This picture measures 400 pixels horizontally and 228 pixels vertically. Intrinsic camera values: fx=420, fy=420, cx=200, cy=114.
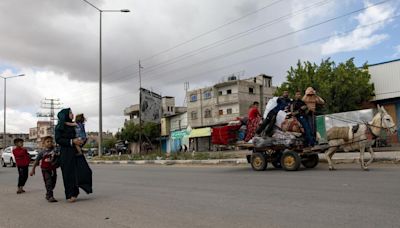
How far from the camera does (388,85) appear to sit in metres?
34.9

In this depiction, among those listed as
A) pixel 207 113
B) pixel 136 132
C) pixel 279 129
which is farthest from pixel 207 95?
pixel 279 129

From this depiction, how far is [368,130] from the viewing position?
13.0 m

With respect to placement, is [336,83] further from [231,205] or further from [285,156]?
[231,205]

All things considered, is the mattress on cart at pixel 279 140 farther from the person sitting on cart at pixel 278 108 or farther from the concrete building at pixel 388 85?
the concrete building at pixel 388 85

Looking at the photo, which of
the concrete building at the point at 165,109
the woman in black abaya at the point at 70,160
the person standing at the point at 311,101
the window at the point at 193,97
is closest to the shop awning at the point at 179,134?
the window at the point at 193,97

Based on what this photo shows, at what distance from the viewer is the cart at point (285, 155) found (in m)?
13.8

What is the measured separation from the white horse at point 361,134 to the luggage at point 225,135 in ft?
11.2

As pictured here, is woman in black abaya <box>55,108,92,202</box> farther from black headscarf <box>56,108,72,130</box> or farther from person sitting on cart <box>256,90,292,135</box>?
person sitting on cart <box>256,90,292,135</box>

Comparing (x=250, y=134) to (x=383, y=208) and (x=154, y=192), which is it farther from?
(x=383, y=208)

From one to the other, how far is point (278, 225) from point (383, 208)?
6.58 ft

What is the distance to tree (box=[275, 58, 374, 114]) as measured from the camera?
33.8 m

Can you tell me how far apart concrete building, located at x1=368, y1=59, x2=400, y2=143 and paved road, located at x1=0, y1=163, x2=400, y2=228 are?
→ 26053 mm

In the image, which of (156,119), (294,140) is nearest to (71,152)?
(294,140)

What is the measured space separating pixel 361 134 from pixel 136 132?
6815 centimetres
